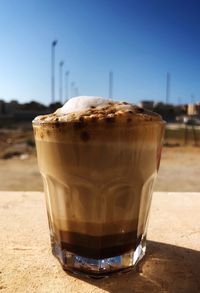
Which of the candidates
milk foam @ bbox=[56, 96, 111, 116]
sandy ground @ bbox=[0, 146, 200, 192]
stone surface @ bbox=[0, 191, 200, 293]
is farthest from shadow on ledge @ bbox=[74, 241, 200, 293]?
sandy ground @ bbox=[0, 146, 200, 192]

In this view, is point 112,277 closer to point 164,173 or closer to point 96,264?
point 96,264

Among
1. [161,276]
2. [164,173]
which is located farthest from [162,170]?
[161,276]

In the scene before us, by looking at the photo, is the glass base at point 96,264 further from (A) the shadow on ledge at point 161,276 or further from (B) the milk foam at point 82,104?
(B) the milk foam at point 82,104

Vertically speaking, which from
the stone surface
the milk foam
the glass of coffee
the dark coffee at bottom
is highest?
the milk foam

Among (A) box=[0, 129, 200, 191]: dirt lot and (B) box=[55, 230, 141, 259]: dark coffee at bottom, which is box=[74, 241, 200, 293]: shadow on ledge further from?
(A) box=[0, 129, 200, 191]: dirt lot

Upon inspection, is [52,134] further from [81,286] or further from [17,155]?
[17,155]

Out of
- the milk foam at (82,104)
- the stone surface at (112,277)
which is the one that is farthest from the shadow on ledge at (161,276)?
the milk foam at (82,104)

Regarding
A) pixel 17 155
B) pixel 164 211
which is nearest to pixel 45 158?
pixel 164 211
